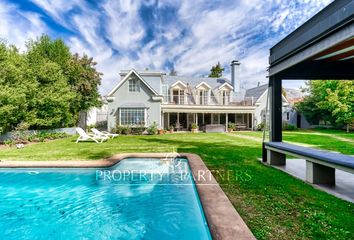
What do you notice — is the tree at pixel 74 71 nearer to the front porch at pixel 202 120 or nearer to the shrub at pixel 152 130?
the shrub at pixel 152 130

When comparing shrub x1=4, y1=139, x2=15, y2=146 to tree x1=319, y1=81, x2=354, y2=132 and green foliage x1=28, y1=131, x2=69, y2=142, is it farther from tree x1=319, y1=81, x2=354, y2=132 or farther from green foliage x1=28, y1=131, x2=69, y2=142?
tree x1=319, y1=81, x2=354, y2=132

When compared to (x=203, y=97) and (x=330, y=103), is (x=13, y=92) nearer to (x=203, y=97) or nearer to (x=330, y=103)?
(x=203, y=97)

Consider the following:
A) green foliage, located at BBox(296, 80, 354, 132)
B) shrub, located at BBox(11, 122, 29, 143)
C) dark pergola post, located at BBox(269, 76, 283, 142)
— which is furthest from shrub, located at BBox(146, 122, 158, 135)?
green foliage, located at BBox(296, 80, 354, 132)

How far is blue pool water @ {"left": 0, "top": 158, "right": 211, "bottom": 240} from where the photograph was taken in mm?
4102

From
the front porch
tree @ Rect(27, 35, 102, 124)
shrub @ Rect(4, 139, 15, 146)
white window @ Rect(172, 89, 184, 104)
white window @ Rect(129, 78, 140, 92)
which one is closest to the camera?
shrub @ Rect(4, 139, 15, 146)

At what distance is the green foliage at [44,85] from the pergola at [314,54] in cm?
1525

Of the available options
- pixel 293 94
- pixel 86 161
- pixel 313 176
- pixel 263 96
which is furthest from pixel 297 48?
pixel 293 94

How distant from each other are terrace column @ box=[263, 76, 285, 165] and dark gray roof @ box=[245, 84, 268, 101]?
74.2ft

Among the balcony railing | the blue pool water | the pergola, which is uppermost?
the balcony railing

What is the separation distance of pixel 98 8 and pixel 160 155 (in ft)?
36.0

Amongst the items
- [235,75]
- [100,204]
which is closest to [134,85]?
[235,75]

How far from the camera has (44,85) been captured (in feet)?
62.2

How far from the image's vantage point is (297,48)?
18.4 feet

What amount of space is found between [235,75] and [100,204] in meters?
29.3
